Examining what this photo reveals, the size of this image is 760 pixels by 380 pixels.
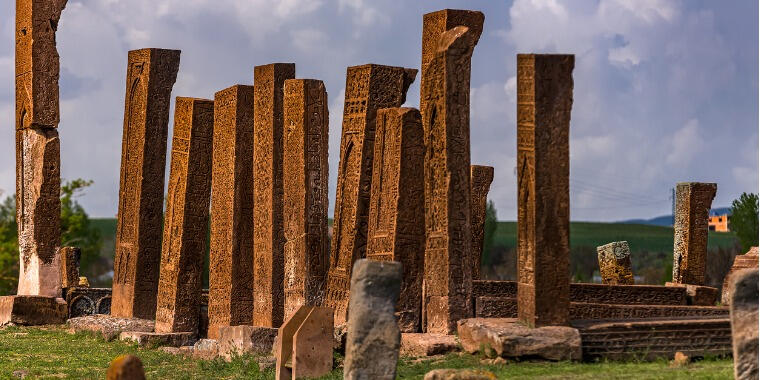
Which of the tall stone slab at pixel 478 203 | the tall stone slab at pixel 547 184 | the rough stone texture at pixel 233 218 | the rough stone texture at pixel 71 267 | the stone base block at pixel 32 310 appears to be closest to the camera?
the tall stone slab at pixel 547 184

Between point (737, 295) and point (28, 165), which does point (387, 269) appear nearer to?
point (737, 295)

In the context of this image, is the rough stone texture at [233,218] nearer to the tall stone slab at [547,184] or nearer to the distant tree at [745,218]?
the tall stone slab at [547,184]

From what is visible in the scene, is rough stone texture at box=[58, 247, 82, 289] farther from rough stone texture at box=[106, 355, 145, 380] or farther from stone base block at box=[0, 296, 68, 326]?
rough stone texture at box=[106, 355, 145, 380]

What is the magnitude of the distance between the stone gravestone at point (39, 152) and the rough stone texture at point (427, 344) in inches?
345

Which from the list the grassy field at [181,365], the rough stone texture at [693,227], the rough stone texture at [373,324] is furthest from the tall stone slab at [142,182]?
the rough stone texture at [373,324]

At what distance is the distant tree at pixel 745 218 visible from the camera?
37997 millimetres

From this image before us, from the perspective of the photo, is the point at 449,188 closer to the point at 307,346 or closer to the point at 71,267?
the point at 307,346

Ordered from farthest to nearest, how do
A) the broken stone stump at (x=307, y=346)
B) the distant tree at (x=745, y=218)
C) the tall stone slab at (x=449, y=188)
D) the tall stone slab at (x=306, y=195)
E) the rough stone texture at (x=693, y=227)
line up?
the distant tree at (x=745, y=218) → the rough stone texture at (x=693, y=227) → the tall stone slab at (x=306, y=195) → the tall stone slab at (x=449, y=188) → the broken stone stump at (x=307, y=346)

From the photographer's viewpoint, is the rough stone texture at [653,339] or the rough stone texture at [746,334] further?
the rough stone texture at [653,339]

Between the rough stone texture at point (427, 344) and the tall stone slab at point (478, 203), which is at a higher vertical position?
the tall stone slab at point (478, 203)

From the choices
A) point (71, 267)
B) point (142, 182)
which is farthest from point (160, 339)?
point (71, 267)

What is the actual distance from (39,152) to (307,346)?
31.7 feet

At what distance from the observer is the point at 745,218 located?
39.3m

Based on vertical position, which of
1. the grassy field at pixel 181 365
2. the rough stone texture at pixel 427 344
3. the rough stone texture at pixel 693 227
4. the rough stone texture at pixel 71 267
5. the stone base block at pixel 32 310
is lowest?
the grassy field at pixel 181 365
